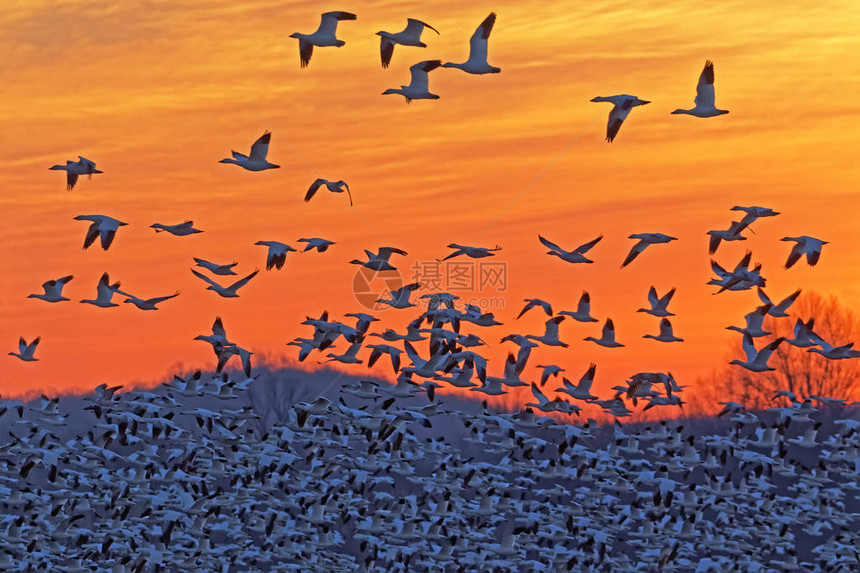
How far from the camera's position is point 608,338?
36594 mm

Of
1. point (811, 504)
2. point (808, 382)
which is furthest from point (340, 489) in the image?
point (808, 382)

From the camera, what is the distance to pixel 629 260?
32500 millimetres

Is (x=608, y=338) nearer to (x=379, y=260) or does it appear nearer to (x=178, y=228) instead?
(x=379, y=260)

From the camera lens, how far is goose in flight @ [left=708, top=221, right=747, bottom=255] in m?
32.5

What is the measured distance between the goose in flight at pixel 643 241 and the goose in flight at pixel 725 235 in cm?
115

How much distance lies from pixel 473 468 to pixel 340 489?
14.2 feet

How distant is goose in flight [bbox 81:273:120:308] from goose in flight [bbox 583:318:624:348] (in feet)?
37.3

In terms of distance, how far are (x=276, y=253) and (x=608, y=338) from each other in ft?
29.3

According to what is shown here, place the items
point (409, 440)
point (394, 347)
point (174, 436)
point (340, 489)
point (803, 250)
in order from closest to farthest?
point (803, 250), point (394, 347), point (174, 436), point (409, 440), point (340, 489)

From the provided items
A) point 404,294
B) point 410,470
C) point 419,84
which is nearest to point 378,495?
point 410,470

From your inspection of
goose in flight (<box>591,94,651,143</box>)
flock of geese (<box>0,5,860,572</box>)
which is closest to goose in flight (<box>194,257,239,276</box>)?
flock of geese (<box>0,5,860,572</box>)

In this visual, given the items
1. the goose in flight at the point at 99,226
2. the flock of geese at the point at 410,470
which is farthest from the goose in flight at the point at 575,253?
the goose in flight at the point at 99,226

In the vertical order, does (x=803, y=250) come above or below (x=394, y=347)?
above

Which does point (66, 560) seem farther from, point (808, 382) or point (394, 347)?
point (808, 382)
